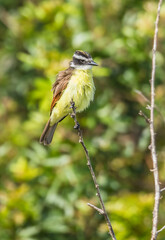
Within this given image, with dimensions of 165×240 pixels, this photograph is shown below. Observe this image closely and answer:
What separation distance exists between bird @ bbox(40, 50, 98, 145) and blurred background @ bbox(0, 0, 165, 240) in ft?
4.81

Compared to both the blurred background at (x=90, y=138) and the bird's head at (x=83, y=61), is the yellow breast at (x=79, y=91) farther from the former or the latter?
the blurred background at (x=90, y=138)

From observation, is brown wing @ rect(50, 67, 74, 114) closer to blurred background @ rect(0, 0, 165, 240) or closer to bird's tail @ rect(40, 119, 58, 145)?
bird's tail @ rect(40, 119, 58, 145)

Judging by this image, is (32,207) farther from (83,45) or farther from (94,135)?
(83,45)

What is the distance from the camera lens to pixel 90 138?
5.82 m

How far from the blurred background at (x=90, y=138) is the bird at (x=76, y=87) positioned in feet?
4.81

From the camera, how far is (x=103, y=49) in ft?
19.8


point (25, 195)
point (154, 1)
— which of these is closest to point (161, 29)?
point (154, 1)

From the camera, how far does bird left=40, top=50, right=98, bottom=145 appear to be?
12.7ft

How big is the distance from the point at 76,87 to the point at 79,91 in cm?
5

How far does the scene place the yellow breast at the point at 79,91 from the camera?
3.86 metres

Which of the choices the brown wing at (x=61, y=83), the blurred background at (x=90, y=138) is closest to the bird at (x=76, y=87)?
the brown wing at (x=61, y=83)

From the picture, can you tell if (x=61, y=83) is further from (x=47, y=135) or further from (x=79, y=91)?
(x=47, y=135)

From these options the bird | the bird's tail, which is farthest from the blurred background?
the bird

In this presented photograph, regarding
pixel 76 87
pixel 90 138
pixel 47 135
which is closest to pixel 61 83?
pixel 76 87
